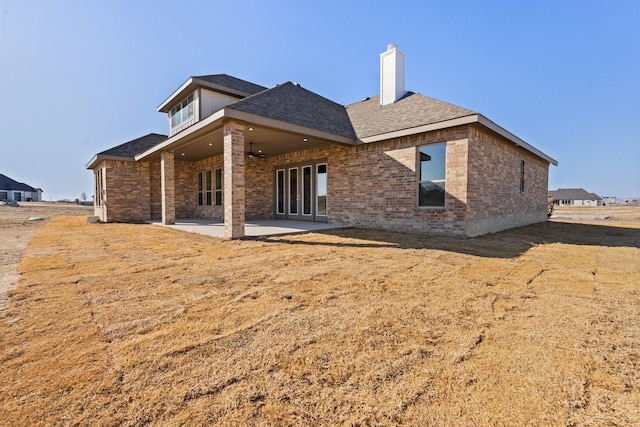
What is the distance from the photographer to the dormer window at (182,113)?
12166 millimetres

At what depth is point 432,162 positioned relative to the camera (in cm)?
820

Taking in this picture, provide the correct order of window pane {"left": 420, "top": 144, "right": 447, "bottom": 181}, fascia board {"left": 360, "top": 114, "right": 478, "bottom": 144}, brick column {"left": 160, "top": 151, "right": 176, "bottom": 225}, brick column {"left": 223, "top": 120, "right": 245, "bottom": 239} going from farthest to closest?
brick column {"left": 160, "top": 151, "right": 176, "bottom": 225} < window pane {"left": 420, "top": 144, "right": 447, "bottom": 181} < fascia board {"left": 360, "top": 114, "right": 478, "bottom": 144} < brick column {"left": 223, "top": 120, "right": 245, "bottom": 239}

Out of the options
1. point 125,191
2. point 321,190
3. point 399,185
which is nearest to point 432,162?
point 399,185

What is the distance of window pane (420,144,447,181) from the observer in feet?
26.2

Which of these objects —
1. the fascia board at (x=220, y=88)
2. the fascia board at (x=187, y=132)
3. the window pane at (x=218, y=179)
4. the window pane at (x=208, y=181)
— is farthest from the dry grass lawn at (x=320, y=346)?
the window pane at (x=208, y=181)

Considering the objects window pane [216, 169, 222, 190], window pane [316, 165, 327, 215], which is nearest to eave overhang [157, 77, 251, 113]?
window pane [216, 169, 222, 190]

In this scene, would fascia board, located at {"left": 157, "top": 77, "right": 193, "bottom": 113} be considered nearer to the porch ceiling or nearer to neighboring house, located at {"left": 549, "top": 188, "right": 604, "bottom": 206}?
the porch ceiling

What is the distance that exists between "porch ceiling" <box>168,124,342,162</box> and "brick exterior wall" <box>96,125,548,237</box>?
701mm

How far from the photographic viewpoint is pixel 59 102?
18656 millimetres

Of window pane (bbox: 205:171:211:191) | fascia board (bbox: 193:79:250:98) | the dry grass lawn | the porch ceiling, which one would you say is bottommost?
the dry grass lawn

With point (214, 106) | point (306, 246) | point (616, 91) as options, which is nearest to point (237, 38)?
point (214, 106)

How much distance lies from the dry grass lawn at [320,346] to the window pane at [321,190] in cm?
708

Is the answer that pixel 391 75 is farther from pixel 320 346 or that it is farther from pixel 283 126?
pixel 320 346

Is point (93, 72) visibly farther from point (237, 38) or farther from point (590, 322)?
point (590, 322)
